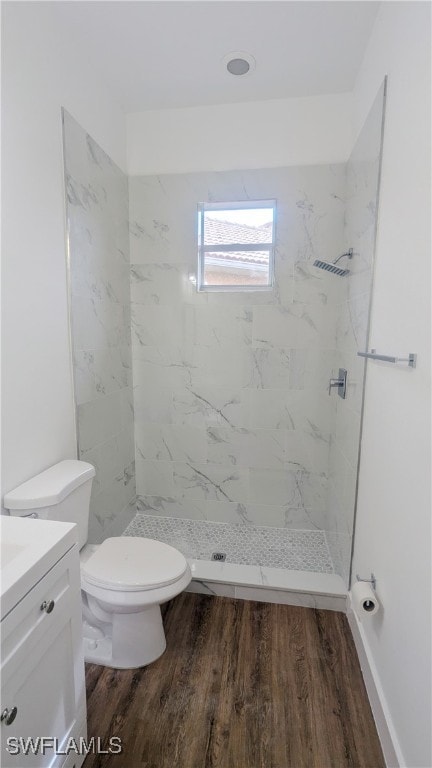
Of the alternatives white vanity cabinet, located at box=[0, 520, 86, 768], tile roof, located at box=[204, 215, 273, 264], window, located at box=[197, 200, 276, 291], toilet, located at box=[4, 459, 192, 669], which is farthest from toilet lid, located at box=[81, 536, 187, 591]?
tile roof, located at box=[204, 215, 273, 264]

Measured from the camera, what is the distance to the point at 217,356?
2.43 metres

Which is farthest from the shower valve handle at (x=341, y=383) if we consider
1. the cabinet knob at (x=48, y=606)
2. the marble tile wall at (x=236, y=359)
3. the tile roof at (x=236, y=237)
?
the cabinet knob at (x=48, y=606)

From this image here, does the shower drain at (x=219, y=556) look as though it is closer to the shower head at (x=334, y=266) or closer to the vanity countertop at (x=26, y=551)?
the vanity countertop at (x=26, y=551)

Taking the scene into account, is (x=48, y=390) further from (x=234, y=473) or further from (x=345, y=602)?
(x=345, y=602)

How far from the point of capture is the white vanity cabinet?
81 cm

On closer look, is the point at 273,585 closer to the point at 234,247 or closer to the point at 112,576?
the point at 112,576

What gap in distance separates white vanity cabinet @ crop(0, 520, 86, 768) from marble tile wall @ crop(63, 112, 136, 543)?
2.99ft

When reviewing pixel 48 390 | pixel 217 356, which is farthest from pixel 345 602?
pixel 48 390

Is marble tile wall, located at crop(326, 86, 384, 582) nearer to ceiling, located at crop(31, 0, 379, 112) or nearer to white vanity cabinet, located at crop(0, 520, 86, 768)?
ceiling, located at crop(31, 0, 379, 112)

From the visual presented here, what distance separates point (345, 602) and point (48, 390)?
1779 mm

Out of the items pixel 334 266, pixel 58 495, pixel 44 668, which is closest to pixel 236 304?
pixel 334 266

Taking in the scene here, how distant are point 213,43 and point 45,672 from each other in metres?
2.57

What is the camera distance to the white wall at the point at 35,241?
1.33 meters

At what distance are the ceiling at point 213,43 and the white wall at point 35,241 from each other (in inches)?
5.3
